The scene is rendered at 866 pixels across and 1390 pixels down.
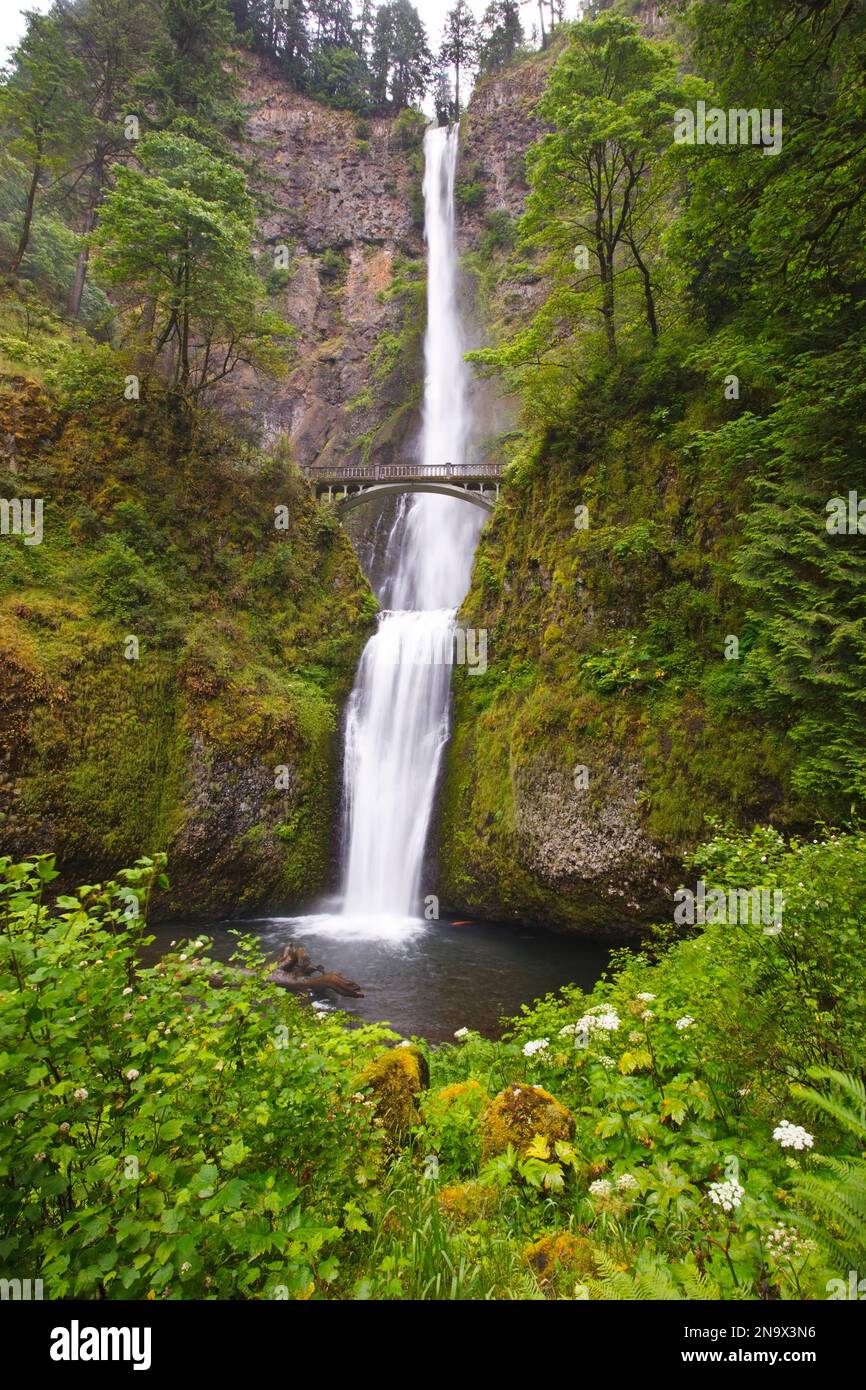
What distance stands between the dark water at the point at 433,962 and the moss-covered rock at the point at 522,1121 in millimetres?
4922

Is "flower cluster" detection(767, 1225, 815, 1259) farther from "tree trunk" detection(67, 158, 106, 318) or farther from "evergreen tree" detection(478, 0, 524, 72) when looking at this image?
"evergreen tree" detection(478, 0, 524, 72)

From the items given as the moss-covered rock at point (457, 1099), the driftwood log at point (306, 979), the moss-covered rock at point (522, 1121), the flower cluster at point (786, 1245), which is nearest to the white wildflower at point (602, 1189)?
the moss-covered rock at point (522, 1121)

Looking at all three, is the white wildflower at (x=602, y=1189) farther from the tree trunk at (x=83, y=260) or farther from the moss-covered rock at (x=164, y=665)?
the tree trunk at (x=83, y=260)

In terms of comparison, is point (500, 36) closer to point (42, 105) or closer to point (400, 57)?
point (400, 57)

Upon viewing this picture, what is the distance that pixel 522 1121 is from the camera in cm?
331

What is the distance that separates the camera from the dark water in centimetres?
859

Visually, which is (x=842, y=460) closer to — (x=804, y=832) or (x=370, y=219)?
(x=804, y=832)

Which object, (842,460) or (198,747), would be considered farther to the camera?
(198,747)

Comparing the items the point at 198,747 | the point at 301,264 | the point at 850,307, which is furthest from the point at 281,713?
the point at 301,264

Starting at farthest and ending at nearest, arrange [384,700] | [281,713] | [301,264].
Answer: [301,264] < [384,700] < [281,713]

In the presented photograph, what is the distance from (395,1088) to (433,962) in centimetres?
687

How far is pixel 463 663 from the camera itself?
14852 mm

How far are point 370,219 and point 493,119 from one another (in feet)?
31.5
